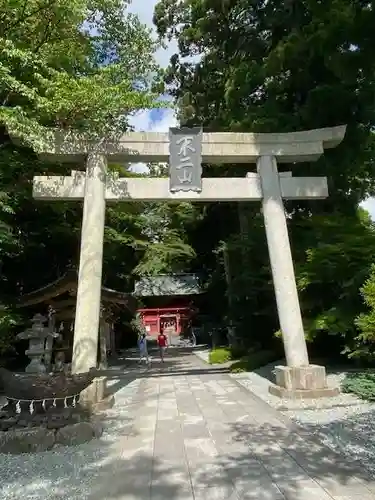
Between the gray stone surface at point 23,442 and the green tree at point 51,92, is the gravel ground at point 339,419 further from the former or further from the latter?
the green tree at point 51,92

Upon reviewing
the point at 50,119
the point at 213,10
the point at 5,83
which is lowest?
the point at 5,83

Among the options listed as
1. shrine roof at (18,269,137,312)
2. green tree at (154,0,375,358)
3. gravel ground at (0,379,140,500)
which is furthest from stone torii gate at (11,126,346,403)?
shrine roof at (18,269,137,312)

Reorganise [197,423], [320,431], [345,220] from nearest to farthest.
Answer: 1. [320,431]
2. [197,423]
3. [345,220]

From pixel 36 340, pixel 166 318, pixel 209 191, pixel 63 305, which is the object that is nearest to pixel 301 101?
pixel 209 191

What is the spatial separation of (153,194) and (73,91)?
2.79 m

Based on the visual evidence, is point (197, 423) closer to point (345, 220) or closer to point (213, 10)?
point (345, 220)

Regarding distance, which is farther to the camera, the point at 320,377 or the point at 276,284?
the point at 276,284

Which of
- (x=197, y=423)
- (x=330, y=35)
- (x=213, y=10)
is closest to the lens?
(x=197, y=423)

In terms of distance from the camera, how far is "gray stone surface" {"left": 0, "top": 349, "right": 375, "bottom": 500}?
393 cm

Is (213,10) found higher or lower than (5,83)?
higher

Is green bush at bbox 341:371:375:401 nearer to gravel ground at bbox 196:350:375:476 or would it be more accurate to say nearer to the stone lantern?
gravel ground at bbox 196:350:375:476

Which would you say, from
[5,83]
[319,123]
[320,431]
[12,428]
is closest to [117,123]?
[5,83]

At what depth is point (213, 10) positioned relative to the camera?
45.4 ft

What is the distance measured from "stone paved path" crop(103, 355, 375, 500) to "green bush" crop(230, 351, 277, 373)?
4973 millimetres
